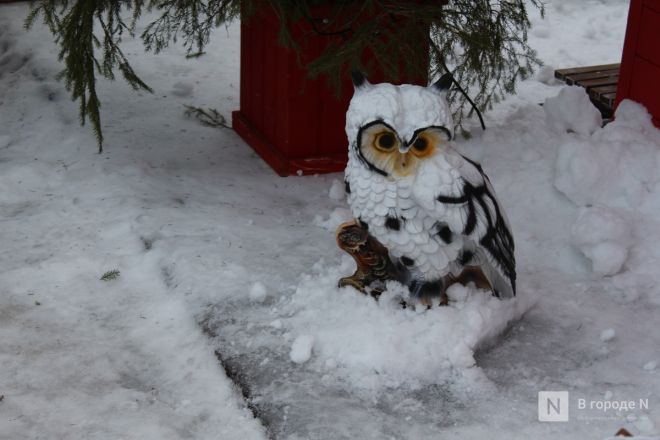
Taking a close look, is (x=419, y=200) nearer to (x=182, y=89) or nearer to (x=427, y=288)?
(x=427, y=288)

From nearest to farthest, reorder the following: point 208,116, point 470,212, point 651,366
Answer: point 470,212
point 651,366
point 208,116

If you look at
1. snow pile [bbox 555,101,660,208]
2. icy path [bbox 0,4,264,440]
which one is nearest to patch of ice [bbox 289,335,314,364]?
icy path [bbox 0,4,264,440]

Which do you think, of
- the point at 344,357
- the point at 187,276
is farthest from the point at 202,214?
the point at 344,357

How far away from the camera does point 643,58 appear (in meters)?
5.13

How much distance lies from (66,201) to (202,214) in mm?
709

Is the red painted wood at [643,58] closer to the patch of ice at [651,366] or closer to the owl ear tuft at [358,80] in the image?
the patch of ice at [651,366]

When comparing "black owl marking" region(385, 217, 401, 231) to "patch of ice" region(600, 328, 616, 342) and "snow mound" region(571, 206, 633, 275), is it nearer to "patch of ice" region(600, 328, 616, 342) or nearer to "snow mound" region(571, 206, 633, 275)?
"patch of ice" region(600, 328, 616, 342)

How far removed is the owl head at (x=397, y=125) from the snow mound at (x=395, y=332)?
57cm

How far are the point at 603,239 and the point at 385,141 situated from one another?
131 centimetres

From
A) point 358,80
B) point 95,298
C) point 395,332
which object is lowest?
point 95,298

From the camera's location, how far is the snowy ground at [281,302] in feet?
10.6

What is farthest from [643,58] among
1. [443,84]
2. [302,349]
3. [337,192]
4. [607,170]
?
Answer: [302,349]

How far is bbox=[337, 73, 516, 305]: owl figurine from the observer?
3275 mm

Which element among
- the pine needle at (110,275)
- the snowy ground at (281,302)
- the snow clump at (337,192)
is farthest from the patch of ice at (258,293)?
the snow clump at (337,192)
